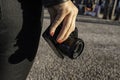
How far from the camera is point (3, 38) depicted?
3.79 feet

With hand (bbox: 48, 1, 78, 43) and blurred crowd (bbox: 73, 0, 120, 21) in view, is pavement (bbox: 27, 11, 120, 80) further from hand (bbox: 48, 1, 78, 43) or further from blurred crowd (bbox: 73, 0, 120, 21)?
blurred crowd (bbox: 73, 0, 120, 21)

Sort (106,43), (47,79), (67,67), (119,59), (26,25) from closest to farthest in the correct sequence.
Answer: (26,25) < (47,79) < (67,67) < (119,59) < (106,43)

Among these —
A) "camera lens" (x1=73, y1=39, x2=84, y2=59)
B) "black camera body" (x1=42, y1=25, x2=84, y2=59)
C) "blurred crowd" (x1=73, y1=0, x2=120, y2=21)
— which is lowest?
"blurred crowd" (x1=73, y1=0, x2=120, y2=21)

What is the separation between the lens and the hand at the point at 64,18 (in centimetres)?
106

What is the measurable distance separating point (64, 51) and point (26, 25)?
0.21 metres

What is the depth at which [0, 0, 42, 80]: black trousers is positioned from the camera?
1.13m

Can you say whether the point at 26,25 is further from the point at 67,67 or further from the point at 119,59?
the point at 119,59

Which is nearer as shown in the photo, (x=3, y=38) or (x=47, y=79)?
(x=3, y=38)

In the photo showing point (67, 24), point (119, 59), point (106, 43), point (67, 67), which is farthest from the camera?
point (106, 43)

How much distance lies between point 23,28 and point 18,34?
0.11 feet

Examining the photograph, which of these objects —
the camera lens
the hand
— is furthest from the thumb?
the camera lens

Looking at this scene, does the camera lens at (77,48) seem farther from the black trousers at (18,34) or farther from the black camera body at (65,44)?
the black trousers at (18,34)

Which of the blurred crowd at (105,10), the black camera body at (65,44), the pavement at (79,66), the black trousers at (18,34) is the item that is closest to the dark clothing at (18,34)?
the black trousers at (18,34)

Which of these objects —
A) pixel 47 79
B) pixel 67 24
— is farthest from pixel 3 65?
pixel 47 79
